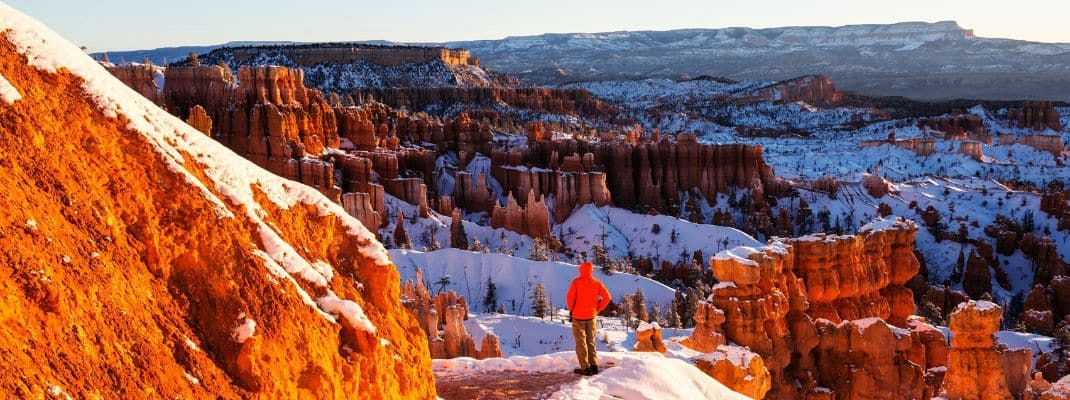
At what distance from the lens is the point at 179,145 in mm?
7367

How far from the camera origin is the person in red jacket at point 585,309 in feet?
34.6

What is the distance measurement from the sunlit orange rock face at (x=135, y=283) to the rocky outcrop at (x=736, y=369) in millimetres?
8599

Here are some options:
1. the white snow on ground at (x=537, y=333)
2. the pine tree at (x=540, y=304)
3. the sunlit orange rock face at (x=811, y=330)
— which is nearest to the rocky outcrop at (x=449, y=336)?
the white snow on ground at (x=537, y=333)

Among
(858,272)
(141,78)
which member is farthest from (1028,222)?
(141,78)

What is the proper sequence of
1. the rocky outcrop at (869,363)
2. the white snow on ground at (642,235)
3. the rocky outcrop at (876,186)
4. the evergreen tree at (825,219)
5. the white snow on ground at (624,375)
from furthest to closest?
the rocky outcrop at (876,186)
the evergreen tree at (825,219)
the white snow on ground at (642,235)
the rocky outcrop at (869,363)
the white snow on ground at (624,375)

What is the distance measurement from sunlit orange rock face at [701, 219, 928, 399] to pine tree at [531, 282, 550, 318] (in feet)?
33.4

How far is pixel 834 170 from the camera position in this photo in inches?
3398

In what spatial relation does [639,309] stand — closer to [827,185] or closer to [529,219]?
[529,219]

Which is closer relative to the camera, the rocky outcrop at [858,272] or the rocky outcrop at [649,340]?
the rocky outcrop at [649,340]

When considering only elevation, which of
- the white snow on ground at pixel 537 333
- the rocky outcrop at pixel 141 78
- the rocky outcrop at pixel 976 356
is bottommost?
the white snow on ground at pixel 537 333

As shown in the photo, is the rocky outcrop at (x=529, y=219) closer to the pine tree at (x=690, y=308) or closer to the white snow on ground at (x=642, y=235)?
the white snow on ground at (x=642, y=235)

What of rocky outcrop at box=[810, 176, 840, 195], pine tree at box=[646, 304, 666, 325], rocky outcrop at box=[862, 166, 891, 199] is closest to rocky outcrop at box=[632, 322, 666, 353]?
pine tree at box=[646, 304, 666, 325]

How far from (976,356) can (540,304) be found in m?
16.0

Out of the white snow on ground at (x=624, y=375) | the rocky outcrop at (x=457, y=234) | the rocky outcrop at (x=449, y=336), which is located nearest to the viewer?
the white snow on ground at (x=624, y=375)
